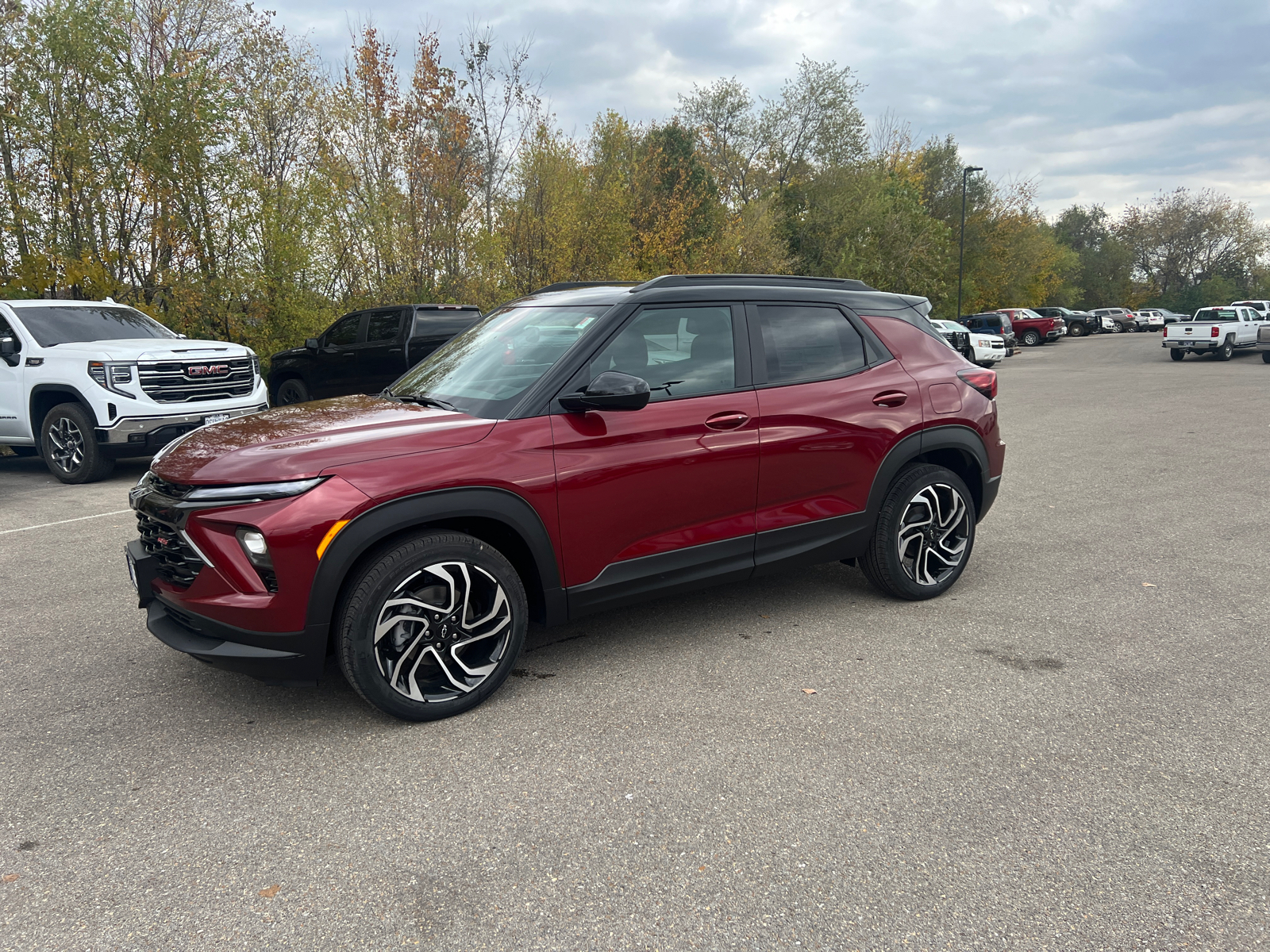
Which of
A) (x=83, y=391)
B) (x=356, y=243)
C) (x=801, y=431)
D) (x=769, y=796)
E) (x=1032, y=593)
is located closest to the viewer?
(x=769, y=796)

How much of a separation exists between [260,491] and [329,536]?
0.98ft

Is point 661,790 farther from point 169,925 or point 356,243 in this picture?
point 356,243

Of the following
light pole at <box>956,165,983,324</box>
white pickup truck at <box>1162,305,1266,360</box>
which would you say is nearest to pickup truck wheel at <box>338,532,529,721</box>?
white pickup truck at <box>1162,305,1266,360</box>

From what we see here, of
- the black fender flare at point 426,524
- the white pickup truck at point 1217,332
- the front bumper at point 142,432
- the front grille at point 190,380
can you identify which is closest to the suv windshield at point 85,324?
the front grille at point 190,380

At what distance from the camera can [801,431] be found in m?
4.18

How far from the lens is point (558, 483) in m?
3.54

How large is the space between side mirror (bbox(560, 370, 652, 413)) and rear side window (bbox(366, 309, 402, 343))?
9.69m

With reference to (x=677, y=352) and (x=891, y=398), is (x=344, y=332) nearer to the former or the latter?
→ (x=677, y=352)

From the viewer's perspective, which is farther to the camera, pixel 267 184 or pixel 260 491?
pixel 267 184

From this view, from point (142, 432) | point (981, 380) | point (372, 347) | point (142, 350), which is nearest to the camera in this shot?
point (981, 380)

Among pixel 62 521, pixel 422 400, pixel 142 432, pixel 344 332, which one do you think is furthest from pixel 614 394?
pixel 344 332

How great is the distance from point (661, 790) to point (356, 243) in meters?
16.8

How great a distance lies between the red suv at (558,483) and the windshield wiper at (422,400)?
0.06 ft

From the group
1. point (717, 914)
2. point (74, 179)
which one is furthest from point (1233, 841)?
point (74, 179)
